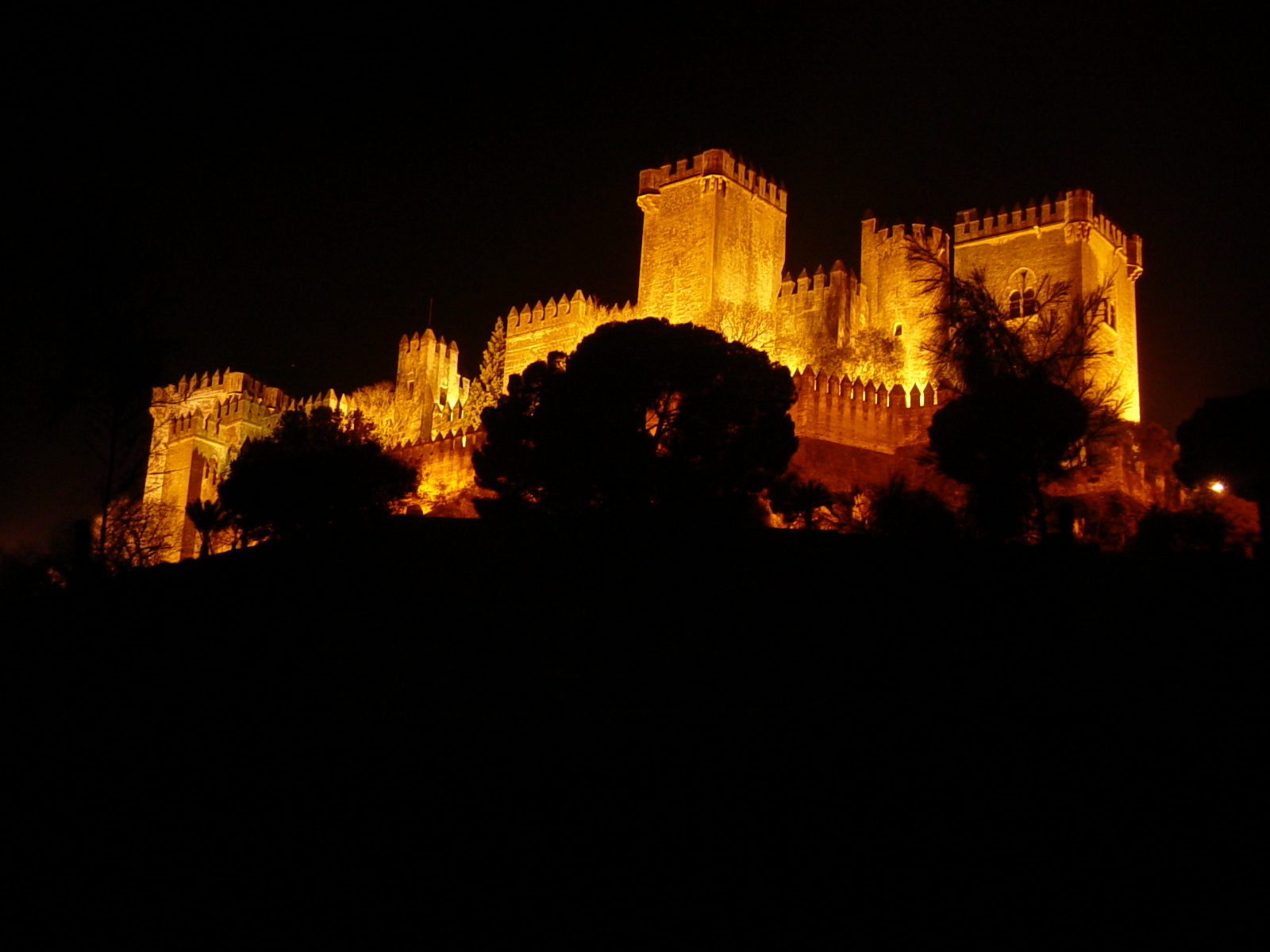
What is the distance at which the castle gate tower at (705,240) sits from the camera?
4197cm

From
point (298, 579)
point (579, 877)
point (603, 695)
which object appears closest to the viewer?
point (579, 877)

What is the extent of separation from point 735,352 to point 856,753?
1758 cm

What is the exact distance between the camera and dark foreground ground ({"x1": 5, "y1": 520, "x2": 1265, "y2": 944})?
7.73 metres

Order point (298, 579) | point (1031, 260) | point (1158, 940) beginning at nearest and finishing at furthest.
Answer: point (1158, 940) → point (298, 579) → point (1031, 260)

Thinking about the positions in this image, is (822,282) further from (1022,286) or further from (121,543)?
(121,543)

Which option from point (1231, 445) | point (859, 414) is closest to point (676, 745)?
point (1231, 445)

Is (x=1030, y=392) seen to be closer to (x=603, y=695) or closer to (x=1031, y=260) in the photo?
(x=603, y=695)

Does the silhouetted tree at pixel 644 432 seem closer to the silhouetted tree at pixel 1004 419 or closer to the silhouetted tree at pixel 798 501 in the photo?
the silhouetted tree at pixel 798 501

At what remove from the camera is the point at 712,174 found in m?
42.7

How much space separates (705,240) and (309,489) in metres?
19.6

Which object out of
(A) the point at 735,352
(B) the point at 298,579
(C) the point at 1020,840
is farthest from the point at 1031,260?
(C) the point at 1020,840

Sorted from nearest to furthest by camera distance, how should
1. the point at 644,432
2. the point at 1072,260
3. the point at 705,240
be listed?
the point at 644,432
the point at 1072,260
the point at 705,240

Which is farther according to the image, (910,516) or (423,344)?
(423,344)

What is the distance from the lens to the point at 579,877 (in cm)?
768
